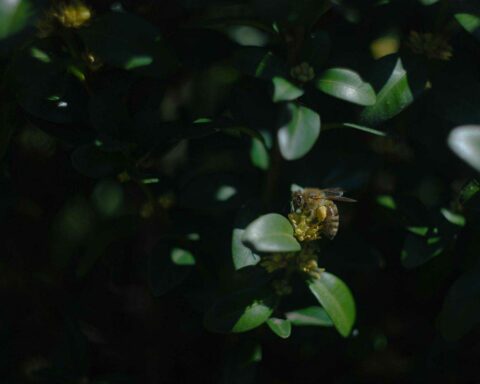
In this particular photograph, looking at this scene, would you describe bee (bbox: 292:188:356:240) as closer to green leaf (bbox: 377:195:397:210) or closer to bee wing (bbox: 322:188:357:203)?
bee wing (bbox: 322:188:357:203)

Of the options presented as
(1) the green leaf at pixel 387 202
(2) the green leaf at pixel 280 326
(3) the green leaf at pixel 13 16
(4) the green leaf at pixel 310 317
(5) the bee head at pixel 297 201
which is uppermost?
(3) the green leaf at pixel 13 16

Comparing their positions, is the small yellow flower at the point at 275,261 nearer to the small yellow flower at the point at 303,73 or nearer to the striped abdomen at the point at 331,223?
the striped abdomen at the point at 331,223

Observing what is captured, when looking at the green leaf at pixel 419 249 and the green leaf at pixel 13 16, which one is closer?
the green leaf at pixel 13 16

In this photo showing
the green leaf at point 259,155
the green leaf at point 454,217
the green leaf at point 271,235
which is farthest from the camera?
the green leaf at point 259,155

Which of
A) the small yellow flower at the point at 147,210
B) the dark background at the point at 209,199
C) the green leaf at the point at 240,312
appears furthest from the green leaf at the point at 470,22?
the small yellow flower at the point at 147,210

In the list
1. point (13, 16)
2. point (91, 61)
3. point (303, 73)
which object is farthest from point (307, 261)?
point (13, 16)

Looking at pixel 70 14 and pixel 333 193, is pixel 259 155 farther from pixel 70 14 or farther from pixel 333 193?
pixel 70 14

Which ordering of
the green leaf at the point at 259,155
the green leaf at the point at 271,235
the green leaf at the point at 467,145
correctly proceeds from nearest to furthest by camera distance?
the green leaf at the point at 467,145
the green leaf at the point at 271,235
the green leaf at the point at 259,155

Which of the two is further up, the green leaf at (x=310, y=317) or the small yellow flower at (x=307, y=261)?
Answer: the small yellow flower at (x=307, y=261)
